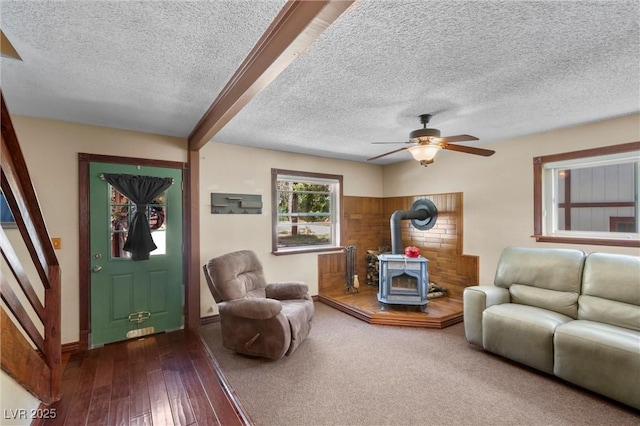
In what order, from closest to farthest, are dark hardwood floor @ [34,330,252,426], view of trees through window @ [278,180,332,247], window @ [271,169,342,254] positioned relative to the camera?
1. dark hardwood floor @ [34,330,252,426]
2. window @ [271,169,342,254]
3. view of trees through window @ [278,180,332,247]

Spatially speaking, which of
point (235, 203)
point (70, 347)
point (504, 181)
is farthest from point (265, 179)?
point (504, 181)

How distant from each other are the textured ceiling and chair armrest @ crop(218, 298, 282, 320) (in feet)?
6.12

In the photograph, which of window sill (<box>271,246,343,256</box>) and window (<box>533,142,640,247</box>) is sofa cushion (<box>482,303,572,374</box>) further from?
window sill (<box>271,246,343,256</box>)

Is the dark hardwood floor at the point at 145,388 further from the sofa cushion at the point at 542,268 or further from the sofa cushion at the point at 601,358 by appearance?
the sofa cushion at the point at 542,268

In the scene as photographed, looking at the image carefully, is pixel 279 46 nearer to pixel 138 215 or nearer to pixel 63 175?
pixel 138 215

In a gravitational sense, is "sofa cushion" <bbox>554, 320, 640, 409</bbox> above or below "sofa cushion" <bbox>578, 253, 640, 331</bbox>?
below

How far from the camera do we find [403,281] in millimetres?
3992

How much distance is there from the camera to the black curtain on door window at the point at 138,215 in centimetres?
323

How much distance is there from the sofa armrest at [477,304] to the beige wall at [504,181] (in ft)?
3.20

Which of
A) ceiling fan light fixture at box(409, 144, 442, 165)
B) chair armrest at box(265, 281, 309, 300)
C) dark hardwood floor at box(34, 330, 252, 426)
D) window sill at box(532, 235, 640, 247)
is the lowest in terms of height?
dark hardwood floor at box(34, 330, 252, 426)

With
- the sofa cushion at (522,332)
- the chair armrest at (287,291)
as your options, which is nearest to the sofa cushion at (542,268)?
the sofa cushion at (522,332)

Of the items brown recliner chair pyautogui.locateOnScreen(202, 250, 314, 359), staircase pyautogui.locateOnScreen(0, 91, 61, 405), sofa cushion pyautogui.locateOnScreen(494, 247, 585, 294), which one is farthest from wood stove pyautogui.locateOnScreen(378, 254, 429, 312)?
staircase pyautogui.locateOnScreen(0, 91, 61, 405)

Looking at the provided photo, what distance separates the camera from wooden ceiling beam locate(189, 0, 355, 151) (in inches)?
48.7

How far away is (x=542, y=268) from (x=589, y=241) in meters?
0.66
